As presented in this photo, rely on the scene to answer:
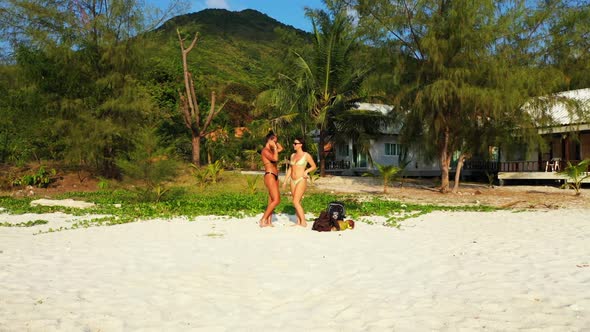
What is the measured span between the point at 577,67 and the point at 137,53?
65.1 feet

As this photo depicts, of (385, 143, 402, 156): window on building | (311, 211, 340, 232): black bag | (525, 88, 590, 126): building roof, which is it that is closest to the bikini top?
(311, 211, 340, 232): black bag

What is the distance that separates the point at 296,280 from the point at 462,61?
48.0 feet

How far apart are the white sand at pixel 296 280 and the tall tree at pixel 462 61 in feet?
31.5

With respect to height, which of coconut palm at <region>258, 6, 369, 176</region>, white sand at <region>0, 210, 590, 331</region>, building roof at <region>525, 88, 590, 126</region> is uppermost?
coconut palm at <region>258, 6, 369, 176</region>

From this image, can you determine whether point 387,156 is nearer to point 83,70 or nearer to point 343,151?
point 343,151

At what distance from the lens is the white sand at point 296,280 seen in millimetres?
3912

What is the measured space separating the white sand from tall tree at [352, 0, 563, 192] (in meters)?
9.60

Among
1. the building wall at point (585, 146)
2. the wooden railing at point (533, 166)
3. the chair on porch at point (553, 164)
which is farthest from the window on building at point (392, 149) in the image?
the building wall at point (585, 146)

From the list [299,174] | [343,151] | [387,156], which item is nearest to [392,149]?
[387,156]

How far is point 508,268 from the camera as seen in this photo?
5562 mm

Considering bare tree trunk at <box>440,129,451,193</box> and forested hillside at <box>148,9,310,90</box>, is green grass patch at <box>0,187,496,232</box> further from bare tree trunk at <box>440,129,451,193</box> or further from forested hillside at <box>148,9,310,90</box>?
forested hillside at <box>148,9,310,90</box>

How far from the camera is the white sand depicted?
12.8 feet

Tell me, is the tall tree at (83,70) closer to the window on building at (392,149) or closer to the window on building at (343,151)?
the window on building at (343,151)

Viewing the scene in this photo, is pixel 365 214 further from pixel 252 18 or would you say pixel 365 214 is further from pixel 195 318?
pixel 252 18
